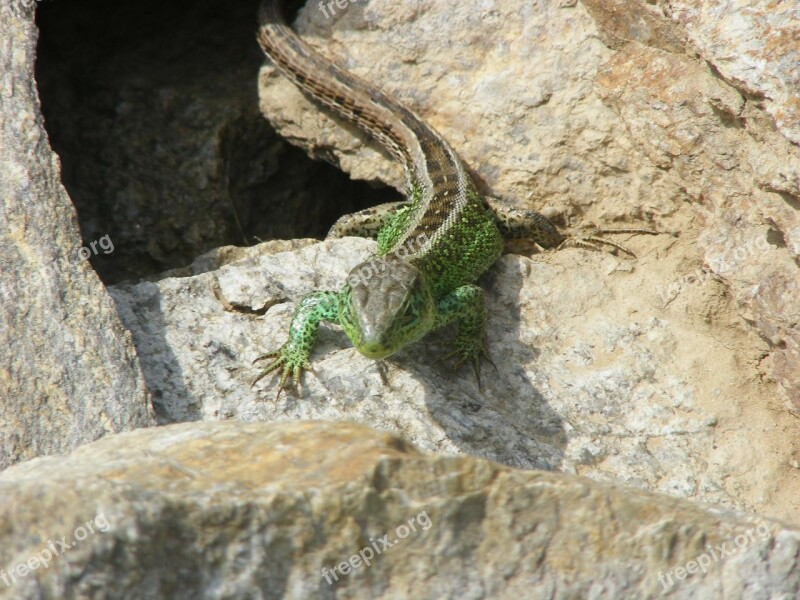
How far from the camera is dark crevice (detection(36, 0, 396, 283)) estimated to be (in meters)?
7.11

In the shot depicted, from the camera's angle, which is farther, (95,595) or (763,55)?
(763,55)

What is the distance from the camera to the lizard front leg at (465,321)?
17.6 ft

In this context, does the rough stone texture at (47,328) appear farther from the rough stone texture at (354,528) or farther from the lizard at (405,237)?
the lizard at (405,237)

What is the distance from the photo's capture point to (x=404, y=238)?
5.78 m

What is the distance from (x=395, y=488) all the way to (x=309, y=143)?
4.22 m

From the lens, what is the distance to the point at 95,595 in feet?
9.55

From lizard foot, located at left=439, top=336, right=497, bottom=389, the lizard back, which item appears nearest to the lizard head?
lizard foot, located at left=439, top=336, right=497, bottom=389

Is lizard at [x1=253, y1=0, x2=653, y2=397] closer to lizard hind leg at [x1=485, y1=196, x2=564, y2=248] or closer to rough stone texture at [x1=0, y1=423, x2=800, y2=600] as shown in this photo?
lizard hind leg at [x1=485, y1=196, x2=564, y2=248]

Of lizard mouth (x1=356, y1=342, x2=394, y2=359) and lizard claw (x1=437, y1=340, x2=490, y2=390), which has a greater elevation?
lizard mouth (x1=356, y1=342, x2=394, y2=359)

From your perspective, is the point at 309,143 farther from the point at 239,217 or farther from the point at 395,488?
the point at 395,488

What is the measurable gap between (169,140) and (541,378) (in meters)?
3.86

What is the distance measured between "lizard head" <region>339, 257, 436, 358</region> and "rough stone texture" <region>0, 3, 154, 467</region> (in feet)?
3.75

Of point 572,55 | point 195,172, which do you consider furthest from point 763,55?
point 195,172

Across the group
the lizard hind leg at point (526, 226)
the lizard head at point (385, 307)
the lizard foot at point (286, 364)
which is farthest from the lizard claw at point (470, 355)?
the lizard hind leg at point (526, 226)
